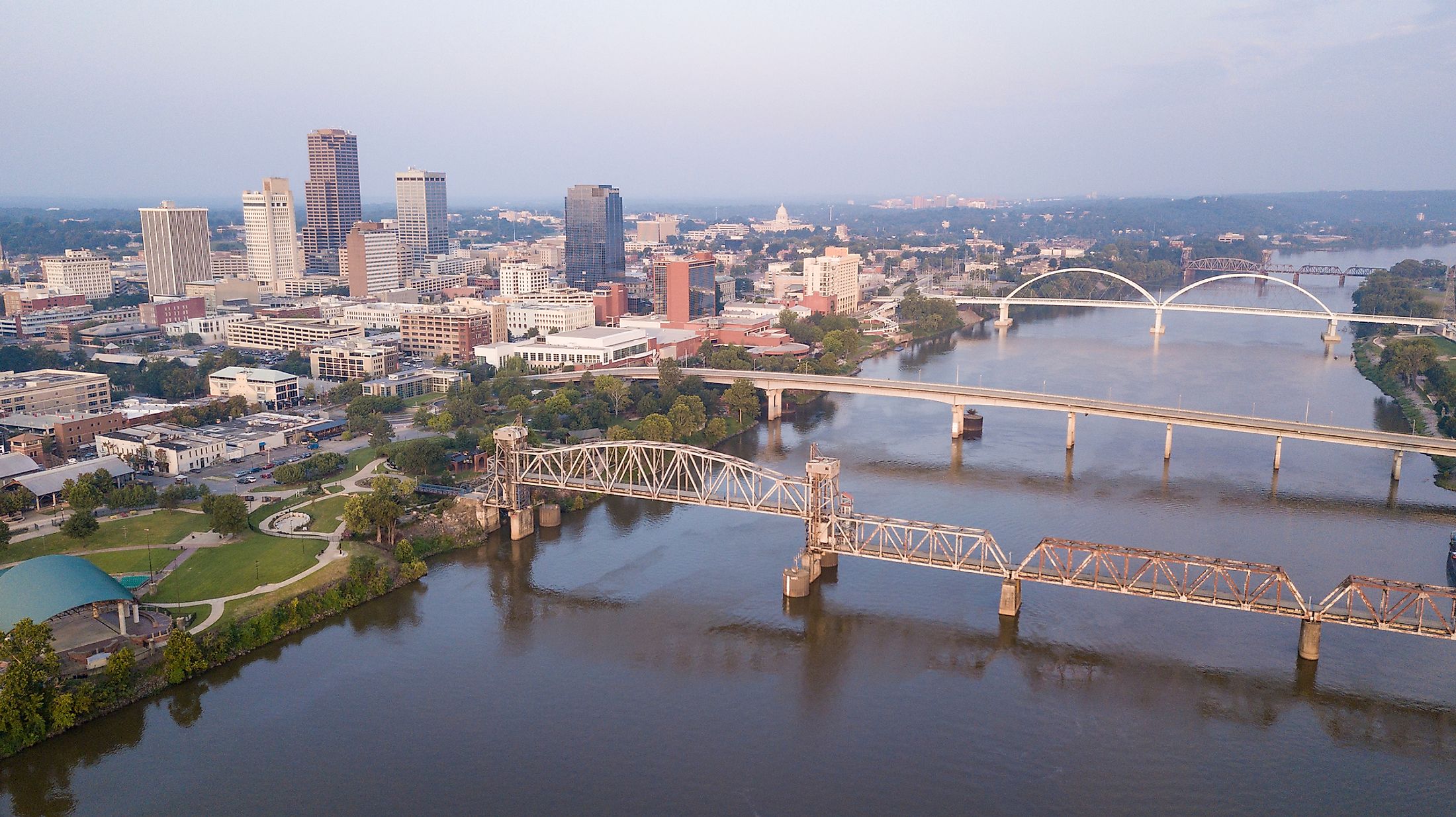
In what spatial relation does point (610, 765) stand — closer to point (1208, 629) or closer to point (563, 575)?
point (563, 575)

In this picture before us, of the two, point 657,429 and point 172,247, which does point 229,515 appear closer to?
point 657,429

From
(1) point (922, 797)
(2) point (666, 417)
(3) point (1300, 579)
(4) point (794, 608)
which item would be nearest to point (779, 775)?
(1) point (922, 797)

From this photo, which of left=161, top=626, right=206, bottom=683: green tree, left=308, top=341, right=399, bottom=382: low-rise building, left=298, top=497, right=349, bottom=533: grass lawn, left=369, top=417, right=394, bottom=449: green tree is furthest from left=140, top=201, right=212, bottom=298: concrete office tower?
left=161, top=626, right=206, bottom=683: green tree

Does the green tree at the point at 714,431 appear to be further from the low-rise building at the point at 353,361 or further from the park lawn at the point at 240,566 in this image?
the low-rise building at the point at 353,361

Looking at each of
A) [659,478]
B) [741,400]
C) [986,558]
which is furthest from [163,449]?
[986,558]

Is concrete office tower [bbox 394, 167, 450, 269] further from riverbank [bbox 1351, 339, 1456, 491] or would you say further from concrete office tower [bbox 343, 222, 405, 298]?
riverbank [bbox 1351, 339, 1456, 491]

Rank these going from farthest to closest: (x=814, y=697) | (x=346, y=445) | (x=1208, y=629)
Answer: (x=346, y=445), (x=1208, y=629), (x=814, y=697)
